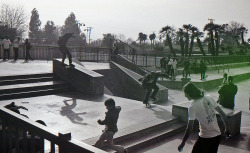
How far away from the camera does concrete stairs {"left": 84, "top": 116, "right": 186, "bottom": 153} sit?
548 centimetres

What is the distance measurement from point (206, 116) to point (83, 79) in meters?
7.68

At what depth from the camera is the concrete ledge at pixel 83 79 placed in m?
10.2

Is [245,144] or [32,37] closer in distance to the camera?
[245,144]

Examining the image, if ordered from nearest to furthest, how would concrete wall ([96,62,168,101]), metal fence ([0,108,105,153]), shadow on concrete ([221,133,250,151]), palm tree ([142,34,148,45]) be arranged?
1. metal fence ([0,108,105,153])
2. shadow on concrete ([221,133,250,151])
3. concrete wall ([96,62,168,101])
4. palm tree ([142,34,148,45])

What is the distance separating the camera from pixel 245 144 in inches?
247

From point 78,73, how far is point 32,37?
298 feet

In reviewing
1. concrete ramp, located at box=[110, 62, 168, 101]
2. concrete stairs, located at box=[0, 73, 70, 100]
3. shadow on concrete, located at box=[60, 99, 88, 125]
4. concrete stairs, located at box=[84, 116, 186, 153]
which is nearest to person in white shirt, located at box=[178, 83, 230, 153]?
concrete stairs, located at box=[84, 116, 186, 153]

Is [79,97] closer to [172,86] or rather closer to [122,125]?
[122,125]

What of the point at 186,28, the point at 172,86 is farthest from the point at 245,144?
the point at 186,28

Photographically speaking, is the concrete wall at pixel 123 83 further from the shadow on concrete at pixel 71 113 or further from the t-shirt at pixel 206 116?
the t-shirt at pixel 206 116

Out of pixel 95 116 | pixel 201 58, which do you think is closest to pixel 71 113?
pixel 95 116

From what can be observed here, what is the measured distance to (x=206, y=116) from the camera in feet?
11.2

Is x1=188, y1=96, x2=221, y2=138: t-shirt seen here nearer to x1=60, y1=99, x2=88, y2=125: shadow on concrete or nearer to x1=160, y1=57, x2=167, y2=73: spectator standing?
x1=60, y1=99, x2=88, y2=125: shadow on concrete

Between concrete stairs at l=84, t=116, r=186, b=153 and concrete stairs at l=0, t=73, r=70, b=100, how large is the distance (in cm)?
503
